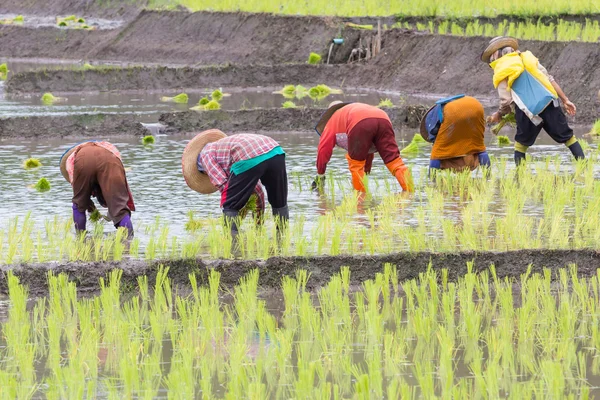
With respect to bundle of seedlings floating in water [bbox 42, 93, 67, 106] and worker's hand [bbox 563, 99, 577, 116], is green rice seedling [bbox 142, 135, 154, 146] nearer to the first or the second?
bundle of seedlings floating in water [bbox 42, 93, 67, 106]

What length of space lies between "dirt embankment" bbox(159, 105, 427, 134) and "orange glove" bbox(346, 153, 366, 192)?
4575 mm

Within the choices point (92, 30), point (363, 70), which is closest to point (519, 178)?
point (363, 70)

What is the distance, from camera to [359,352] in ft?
17.2

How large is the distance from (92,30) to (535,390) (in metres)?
23.8

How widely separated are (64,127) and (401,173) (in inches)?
221

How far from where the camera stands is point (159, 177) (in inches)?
404

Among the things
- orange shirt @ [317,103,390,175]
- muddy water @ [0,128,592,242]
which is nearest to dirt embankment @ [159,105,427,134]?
muddy water @ [0,128,592,242]

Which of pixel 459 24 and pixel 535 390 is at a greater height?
pixel 459 24

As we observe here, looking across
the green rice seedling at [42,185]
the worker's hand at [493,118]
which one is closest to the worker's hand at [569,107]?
the worker's hand at [493,118]

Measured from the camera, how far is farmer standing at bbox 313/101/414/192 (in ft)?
29.1

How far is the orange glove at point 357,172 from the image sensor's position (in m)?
9.13

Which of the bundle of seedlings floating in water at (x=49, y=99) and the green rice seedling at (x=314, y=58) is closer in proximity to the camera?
the bundle of seedlings floating in water at (x=49, y=99)

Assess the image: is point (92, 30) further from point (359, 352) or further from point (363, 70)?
point (359, 352)

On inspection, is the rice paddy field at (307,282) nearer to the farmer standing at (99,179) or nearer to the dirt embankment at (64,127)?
the dirt embankment at (64,127)
